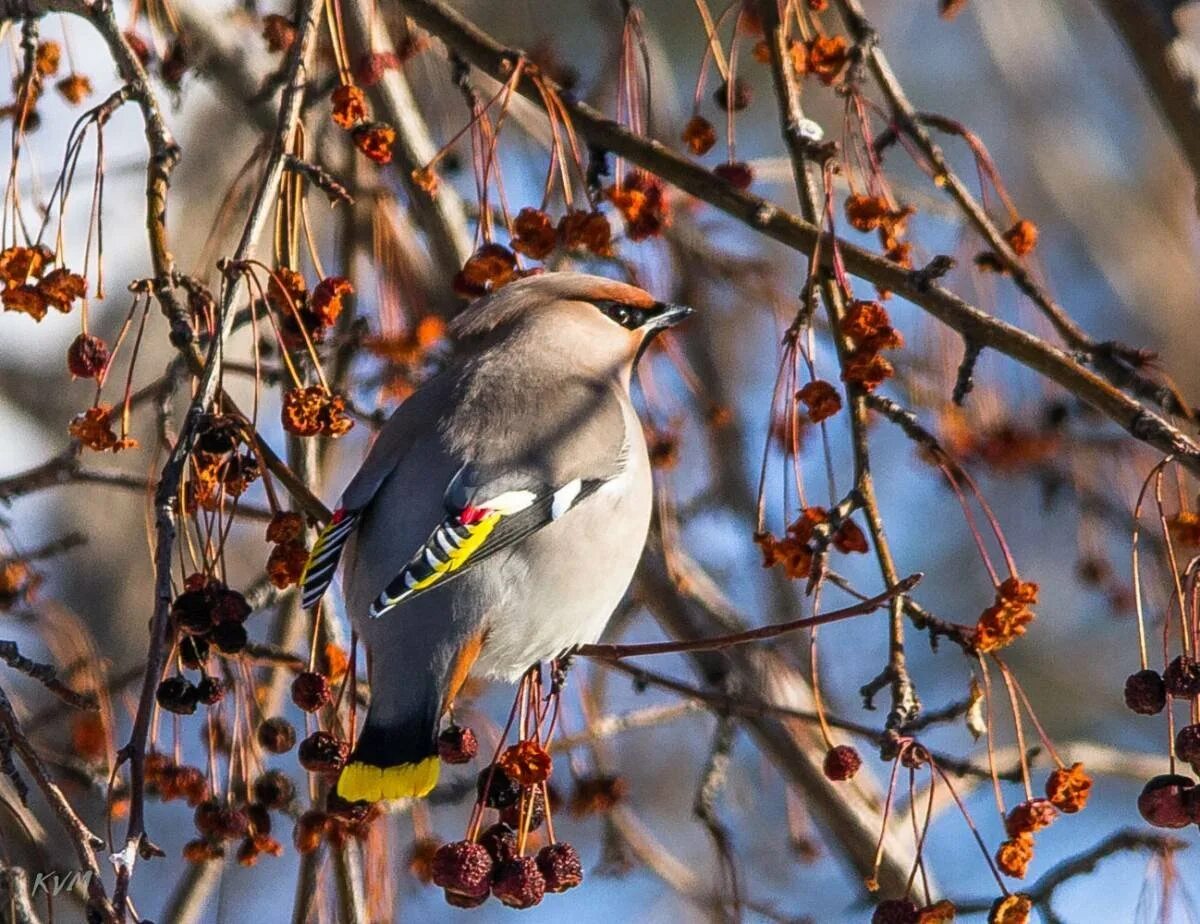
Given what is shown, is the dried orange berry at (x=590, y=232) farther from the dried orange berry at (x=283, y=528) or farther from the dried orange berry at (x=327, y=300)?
the dried orange berry at (x=283, y=528)

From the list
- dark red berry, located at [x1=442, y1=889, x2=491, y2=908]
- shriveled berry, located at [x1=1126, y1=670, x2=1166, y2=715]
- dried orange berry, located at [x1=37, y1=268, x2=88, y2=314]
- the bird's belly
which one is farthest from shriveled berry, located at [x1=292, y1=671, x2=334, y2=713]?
shriveled berry, located at [x1=1126, y1=670, x2=1166, y2=715]

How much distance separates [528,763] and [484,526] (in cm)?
58

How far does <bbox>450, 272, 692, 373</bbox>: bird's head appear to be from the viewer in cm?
346

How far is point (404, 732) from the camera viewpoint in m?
2.69

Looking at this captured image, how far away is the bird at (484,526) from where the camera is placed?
9.02 feet

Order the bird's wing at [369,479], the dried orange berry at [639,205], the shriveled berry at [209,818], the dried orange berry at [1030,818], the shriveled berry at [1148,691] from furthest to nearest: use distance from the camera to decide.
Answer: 1. the dried orange berry at [639,205]
2. the shriveled berry at [209,818]
3. the bird's wing at [369,479]
4. the dried orange berry at [1030,818]
5. the shriveled berry at [1148,691]

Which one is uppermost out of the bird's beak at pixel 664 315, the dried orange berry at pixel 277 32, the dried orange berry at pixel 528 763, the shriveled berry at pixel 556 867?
the dried orange berry at pixel 277 32

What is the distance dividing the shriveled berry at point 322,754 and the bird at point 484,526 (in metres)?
0.03

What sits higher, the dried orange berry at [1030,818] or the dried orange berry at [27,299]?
the dried orange berry at [27,299]

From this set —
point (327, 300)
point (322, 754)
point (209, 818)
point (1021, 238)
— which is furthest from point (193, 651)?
point (1021, 238)

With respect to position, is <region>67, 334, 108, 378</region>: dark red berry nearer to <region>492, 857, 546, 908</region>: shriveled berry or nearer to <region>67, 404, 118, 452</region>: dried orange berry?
<region>67, 404, 118, 452</region>: dried orange berry

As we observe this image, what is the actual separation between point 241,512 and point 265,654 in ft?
0.82

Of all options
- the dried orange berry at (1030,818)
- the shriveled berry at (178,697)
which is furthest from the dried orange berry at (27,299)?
the dried orange berry at (1030,818)

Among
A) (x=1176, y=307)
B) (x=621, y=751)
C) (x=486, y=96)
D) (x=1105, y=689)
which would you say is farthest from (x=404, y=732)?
(x=1105, y=689)
